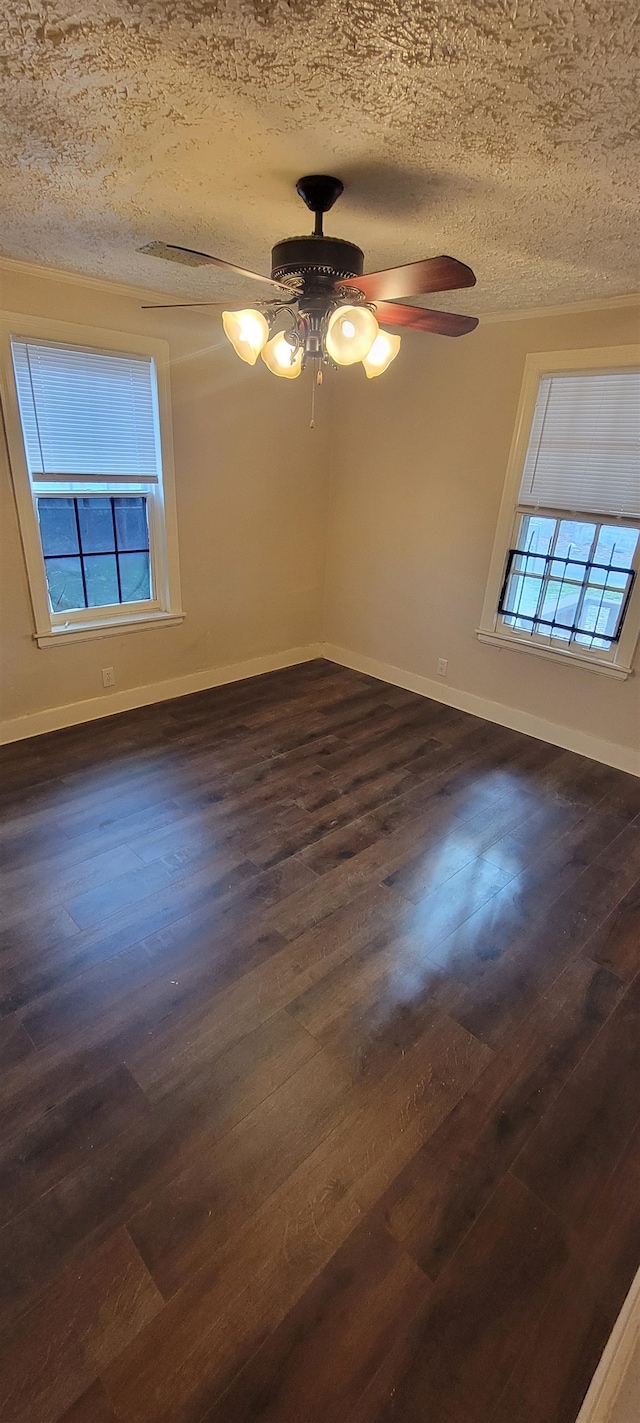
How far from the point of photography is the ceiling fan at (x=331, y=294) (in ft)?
5.42

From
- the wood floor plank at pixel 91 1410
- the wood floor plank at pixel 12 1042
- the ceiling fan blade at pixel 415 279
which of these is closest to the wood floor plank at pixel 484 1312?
the wood floor plank at pixel 91 1410

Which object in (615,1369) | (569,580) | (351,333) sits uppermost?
(351,333)

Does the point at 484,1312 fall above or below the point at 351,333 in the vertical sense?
below

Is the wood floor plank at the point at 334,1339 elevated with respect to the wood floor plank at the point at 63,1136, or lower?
lower

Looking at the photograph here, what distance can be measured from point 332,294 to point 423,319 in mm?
349

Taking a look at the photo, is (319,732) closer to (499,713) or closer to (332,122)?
(499,713)

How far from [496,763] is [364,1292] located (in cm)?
260

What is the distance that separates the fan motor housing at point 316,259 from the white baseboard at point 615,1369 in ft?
9.28

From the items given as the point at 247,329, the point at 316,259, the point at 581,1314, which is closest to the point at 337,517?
the point at 247,329

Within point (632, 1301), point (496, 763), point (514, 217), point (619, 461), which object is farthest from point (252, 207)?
point (632, 1301)

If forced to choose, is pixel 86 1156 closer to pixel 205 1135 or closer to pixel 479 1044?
pixel 205 1135

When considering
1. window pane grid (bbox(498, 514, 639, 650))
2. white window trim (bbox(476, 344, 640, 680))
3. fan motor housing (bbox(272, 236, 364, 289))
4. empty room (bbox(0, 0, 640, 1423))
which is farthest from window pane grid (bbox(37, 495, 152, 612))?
window pane grid (bbox(498, 514, 639, 650))

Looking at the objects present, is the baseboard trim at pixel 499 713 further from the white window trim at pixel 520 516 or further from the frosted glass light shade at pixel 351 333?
the frosted glass light shade at pixel 351 333

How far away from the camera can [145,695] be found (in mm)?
4027
